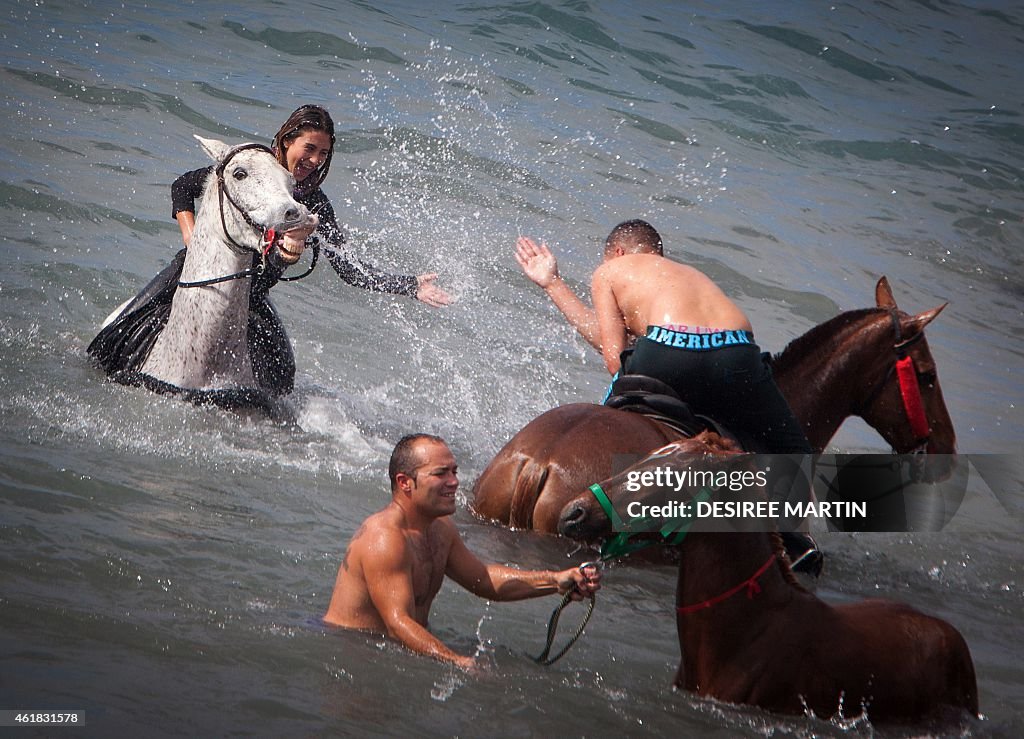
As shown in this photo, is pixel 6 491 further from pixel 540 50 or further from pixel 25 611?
pixel 540 50

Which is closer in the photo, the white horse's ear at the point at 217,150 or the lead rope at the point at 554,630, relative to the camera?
the lead rope at the point at 554,630

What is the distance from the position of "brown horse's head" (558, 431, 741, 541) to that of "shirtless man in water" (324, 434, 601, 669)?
1.27 feet

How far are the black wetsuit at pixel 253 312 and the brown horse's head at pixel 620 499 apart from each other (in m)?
3.31

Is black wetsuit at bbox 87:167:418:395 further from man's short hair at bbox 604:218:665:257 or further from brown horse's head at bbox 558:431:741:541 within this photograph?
brown horse's head at bbox 558:431:741:541

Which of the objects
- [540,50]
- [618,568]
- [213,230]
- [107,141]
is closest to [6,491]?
[213,230]

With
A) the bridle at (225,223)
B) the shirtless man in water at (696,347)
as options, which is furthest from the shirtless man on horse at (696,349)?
the bridle at (225,223)

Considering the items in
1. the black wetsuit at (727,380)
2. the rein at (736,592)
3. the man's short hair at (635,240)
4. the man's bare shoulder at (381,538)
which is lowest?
the man's bare shoulder at (381,538)

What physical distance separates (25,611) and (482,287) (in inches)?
339

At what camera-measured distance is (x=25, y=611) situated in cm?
439

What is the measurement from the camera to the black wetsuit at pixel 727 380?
6.05 metres

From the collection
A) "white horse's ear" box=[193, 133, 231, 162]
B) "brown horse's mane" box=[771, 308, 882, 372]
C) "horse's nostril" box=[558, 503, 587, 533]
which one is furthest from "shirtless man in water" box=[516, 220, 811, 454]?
"horse's nostril" box=[558, 503, 587, 533]

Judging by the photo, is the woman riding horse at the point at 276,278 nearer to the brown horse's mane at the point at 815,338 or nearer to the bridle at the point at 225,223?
the bridle at the point at 225,223

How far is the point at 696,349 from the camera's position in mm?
6051

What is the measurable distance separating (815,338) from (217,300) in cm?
303
